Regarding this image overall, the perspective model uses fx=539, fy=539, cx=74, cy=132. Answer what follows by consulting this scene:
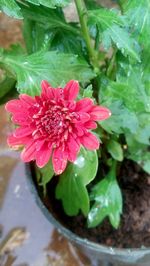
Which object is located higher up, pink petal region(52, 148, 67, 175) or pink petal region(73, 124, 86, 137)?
pink petal region(73, 124, 86, 137)

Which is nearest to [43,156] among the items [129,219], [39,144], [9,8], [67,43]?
[39,144]

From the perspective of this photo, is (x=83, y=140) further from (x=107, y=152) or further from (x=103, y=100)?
(x=107, y=152)

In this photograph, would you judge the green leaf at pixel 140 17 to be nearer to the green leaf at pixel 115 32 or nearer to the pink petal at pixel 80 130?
the green leaf at pixel 115 32

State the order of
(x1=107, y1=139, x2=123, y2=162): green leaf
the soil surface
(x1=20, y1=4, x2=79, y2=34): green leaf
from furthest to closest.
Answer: the soil surface, (x1=107, y1=139, x2=123, y2=162): green leaf, (x1=20, y1=4, x2=79, y2=34): green leaf

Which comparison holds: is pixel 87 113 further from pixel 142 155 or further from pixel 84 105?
pixel 142 155

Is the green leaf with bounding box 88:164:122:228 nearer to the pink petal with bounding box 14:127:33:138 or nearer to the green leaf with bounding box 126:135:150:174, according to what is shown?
the green leaf with bounding box 126:135:150:174

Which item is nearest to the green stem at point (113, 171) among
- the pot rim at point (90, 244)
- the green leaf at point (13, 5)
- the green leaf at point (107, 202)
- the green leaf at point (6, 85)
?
the green leaf at point (107, 202)

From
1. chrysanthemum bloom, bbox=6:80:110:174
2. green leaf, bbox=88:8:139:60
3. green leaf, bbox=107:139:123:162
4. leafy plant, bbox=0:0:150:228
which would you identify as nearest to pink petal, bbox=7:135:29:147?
chrysanthemum bloom, bbox=6:80:110:174

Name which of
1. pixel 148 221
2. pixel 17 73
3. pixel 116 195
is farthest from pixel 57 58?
pixel 148 221
